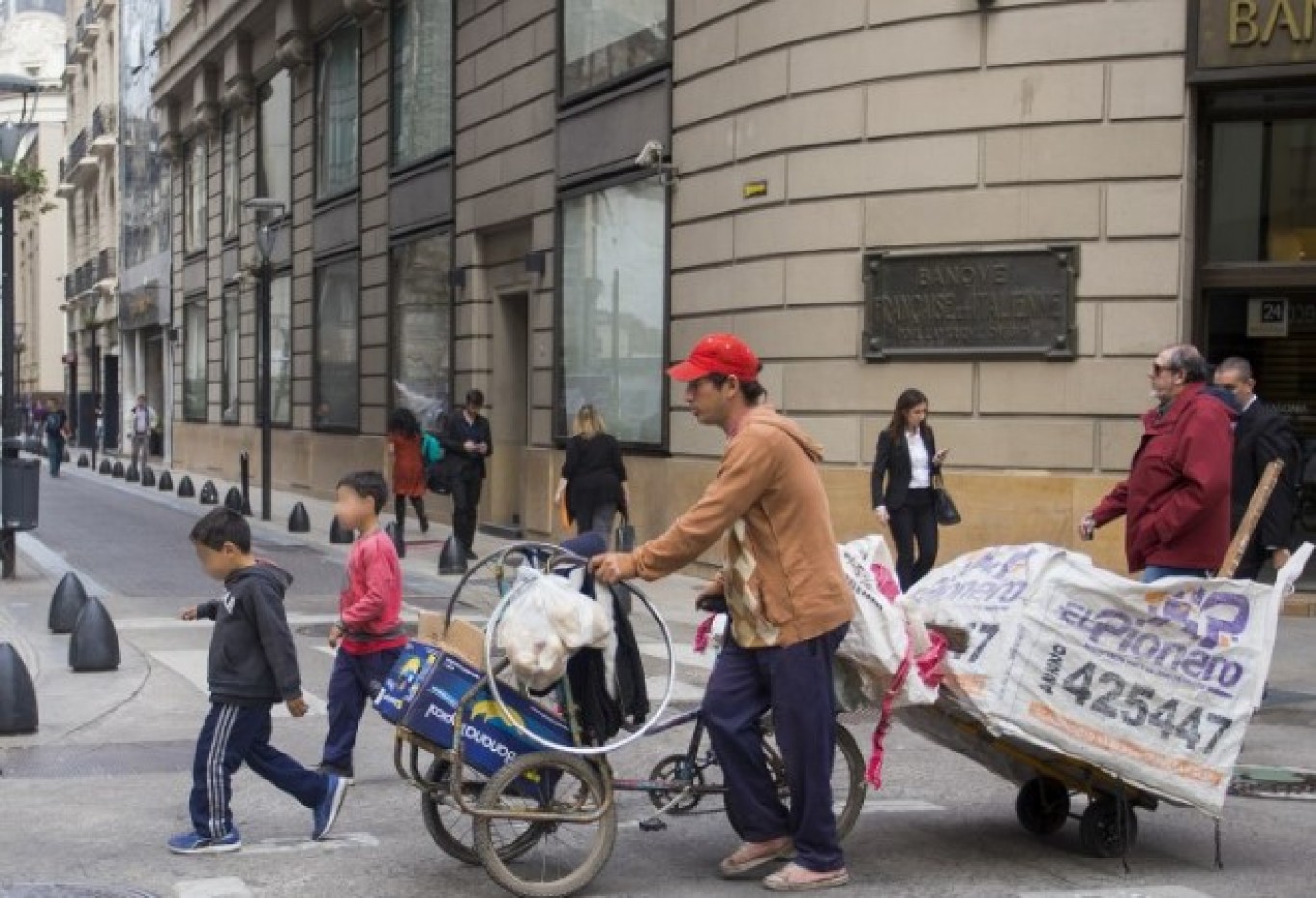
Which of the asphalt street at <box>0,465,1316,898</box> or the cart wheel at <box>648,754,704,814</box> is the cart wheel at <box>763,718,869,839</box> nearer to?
the asphalt street at <box>0,465,1316,898</box>

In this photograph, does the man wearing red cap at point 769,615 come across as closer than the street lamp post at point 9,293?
Yes

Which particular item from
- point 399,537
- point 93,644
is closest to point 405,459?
point 399,537

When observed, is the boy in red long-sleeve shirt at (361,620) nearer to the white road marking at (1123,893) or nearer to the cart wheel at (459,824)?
the cart wheel at (459,824)

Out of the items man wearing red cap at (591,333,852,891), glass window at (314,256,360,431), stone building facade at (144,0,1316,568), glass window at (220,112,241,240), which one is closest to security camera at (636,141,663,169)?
stone building facade at (144,0,1316,568)

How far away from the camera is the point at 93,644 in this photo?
10.8 metres

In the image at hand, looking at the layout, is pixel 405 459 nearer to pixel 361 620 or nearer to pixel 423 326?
pixel 423 326

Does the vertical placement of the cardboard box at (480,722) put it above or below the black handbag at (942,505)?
below

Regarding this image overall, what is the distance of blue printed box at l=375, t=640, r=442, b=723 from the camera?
580 centimetres

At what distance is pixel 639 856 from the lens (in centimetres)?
640

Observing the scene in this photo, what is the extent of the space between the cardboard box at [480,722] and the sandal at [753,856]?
2.49ft

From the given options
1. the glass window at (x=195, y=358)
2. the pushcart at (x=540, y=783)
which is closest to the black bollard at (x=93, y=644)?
the pushcart at (x=540, y=783)

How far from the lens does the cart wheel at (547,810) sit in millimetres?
5676

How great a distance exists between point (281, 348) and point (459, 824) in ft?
86.4

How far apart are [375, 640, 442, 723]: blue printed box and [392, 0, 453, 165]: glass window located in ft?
59.1
